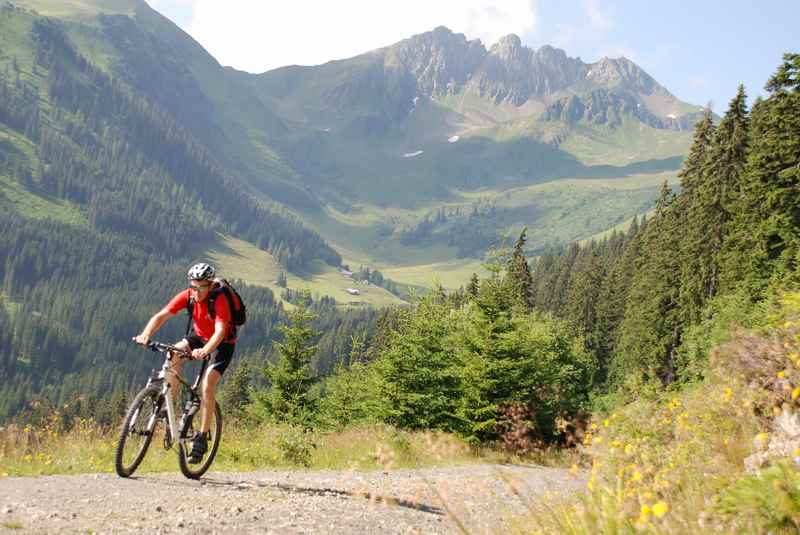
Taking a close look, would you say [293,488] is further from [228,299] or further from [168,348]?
[228,299]

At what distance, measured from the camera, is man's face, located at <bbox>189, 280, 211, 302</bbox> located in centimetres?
973

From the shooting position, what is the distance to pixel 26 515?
22.1 ft

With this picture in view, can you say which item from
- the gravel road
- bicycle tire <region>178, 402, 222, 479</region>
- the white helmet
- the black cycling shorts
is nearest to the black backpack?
the white helmet

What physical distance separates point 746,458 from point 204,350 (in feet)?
23.7

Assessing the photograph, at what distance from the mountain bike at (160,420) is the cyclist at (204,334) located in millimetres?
139

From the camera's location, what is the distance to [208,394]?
9.89m

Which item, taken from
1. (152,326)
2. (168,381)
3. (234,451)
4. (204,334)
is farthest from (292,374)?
(168,381)

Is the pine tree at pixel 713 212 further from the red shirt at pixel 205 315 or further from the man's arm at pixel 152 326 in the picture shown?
the man's arm at pixel 152 326

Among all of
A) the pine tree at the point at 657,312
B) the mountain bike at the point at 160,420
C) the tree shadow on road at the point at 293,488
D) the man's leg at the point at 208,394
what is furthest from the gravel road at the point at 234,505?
the pine tree at the point at 657,312

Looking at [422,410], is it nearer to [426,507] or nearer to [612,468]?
[426,507]

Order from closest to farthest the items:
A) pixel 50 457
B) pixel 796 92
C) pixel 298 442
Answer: pixel 50 457
pixel 298 442
pixel 796 92

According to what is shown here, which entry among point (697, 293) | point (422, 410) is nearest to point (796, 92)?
point (697, 293)

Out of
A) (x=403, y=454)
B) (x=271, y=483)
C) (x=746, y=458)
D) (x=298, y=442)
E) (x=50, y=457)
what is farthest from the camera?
(x=403, y=454)

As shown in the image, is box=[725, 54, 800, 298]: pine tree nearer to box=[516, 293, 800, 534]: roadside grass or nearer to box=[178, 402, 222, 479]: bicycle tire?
box=[516, 293, 800, 534]: roadside grass
